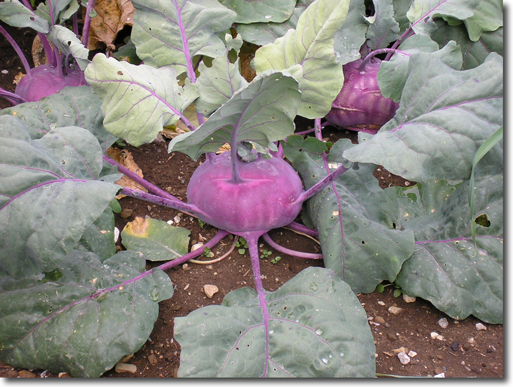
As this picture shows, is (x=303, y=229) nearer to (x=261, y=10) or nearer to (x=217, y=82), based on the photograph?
(x=217, y=82)

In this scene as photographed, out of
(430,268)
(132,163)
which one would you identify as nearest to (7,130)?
(132,163)

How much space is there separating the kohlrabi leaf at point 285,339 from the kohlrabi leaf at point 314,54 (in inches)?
20.7

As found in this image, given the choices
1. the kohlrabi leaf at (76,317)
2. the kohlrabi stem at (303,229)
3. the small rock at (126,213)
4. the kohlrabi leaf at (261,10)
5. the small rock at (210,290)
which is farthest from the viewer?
the kohlrabi leaf at (261,10)

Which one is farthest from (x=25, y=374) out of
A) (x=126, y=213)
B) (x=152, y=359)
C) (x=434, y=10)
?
(x=434, y=10)

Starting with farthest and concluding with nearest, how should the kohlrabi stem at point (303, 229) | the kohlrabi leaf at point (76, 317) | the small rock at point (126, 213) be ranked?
the small rock at point (126, 213)
the kohlrabi stem at point (303, 229)
the kohlrabi leaf at point (76, 317)

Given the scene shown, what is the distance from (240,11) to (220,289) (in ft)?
3.56

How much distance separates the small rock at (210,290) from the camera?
1348 millimetres

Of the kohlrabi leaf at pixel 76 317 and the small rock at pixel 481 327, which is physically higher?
the kohlrabi leaf at pixel 76 317

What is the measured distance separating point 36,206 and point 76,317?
318mm

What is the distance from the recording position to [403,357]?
3.86ft

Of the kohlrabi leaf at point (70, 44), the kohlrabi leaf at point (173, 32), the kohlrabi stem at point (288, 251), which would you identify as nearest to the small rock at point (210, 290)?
the kohlrabi stem at point (288, 251)

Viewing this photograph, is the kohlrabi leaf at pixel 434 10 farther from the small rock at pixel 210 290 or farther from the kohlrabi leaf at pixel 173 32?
the small rock at pixel 210 290

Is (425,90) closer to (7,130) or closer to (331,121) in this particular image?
(331,121)

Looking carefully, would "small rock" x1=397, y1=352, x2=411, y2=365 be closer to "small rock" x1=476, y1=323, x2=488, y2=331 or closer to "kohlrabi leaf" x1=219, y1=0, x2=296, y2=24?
"small rock" x1=476, y1=323, x2=488, y2=331
